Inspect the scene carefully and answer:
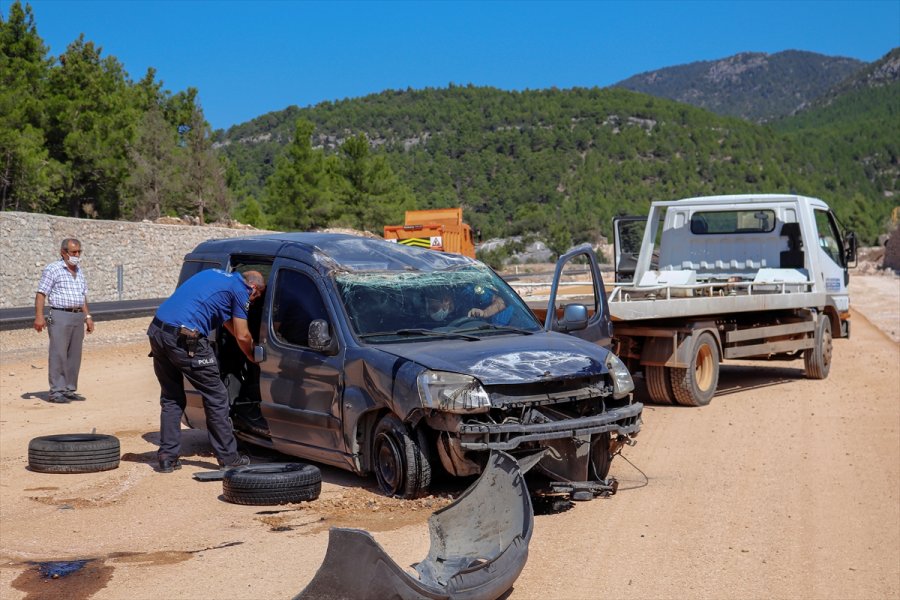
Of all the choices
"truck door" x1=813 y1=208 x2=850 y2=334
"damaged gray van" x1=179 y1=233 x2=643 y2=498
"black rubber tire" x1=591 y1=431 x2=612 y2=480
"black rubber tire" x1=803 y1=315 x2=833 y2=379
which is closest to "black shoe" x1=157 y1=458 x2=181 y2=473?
"damaged gray van" x1=179 y1=233 x2=643 y2=498

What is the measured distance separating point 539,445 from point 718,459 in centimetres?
283

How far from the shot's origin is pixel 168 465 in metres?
9.05

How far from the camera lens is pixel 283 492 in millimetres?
7695

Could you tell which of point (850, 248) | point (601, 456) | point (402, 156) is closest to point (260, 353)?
point (601, 456)

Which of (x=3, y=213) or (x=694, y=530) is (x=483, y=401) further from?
(x=3, y=213)

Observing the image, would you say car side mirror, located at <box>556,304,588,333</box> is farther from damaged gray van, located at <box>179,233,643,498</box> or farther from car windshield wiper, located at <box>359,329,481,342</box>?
car windshield wiper, located at <box>359,329,481,342</box>

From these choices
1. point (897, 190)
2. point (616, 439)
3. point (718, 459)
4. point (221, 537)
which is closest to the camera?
point (221, 537)

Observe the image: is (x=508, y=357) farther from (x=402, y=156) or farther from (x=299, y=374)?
(x=402, y=156)

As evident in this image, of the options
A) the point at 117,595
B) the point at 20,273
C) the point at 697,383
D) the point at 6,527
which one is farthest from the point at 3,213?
the point at 117,595

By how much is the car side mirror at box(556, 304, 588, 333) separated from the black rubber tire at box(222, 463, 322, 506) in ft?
8.47

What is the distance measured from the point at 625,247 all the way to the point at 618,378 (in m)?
10.1

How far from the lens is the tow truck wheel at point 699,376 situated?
1286 cm

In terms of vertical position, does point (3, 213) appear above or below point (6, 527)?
above

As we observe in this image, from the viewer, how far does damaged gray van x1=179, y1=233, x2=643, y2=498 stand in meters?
7.36
